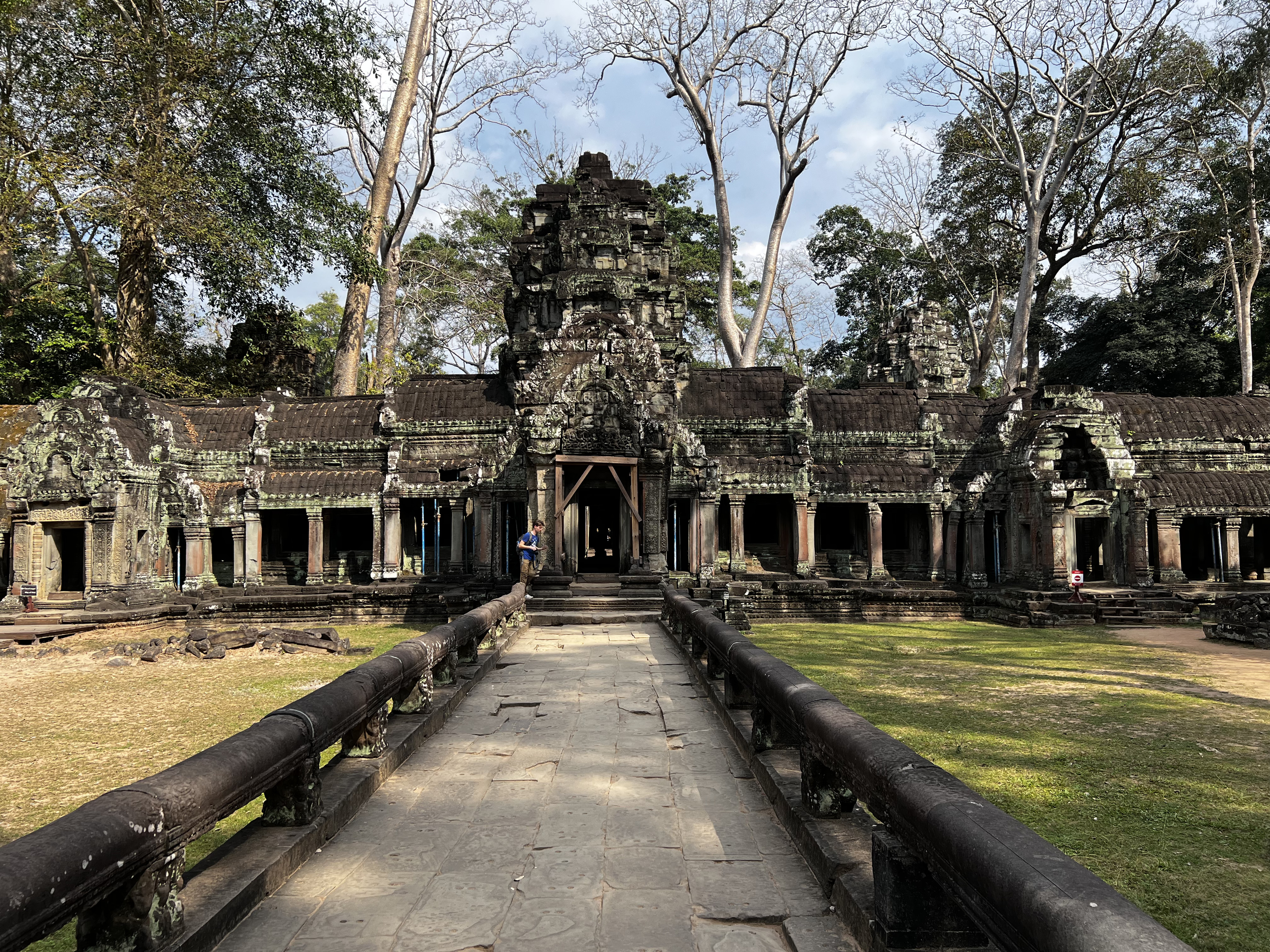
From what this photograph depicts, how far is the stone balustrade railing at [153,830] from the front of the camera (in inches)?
89.4

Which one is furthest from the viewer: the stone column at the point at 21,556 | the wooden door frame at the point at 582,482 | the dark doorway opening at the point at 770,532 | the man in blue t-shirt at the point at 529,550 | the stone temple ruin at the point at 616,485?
the dark doorway opening at the point at 770,532

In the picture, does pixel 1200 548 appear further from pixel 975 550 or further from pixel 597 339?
pixel 597 339

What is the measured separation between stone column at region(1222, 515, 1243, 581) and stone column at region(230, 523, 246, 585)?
25577 millimetres

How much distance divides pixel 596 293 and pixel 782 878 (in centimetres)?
2112

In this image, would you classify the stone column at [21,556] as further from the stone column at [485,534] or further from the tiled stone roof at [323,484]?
the stone column at [485,534]

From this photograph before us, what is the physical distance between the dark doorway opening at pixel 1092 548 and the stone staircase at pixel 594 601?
1203 centimetres

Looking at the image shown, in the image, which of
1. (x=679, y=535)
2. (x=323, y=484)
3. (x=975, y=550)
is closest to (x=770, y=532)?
(x=679, y=535)

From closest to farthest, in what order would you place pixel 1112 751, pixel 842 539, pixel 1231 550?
pixel 1112 751, pixel 1231 550, pixel 842 539

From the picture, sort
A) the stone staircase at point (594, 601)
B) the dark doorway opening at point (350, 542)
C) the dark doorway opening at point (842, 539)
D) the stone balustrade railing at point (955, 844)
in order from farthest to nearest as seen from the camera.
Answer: the dark doorway opening at point (350, 542), the dark doorway opening at point (842, 539), the stone staircase at point (594, 601), the stone balustrade railing at point (955, 844)

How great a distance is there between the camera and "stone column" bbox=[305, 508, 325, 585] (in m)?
21.2

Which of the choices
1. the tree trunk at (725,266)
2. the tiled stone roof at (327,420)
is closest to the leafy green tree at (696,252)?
the tree trunk at (725,266)

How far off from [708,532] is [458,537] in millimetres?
6723

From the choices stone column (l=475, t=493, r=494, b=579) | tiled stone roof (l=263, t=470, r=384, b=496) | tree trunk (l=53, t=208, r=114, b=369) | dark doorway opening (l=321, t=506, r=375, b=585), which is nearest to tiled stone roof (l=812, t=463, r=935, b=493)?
stone column (l=475, t=493, r=494, b=579)

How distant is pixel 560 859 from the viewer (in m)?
4.03
